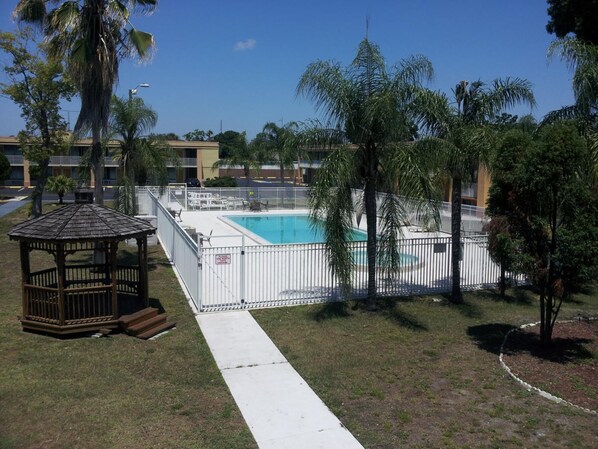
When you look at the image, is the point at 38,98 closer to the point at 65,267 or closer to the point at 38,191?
the point at 38,191

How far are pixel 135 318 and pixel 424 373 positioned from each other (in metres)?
5.81

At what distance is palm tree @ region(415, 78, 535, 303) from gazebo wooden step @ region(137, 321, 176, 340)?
674cm

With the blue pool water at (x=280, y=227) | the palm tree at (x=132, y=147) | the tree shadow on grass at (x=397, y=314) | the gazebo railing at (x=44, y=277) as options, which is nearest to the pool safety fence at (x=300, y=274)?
the tree shadow on grass at (x=397, y=314)

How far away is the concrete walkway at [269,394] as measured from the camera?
274 inches

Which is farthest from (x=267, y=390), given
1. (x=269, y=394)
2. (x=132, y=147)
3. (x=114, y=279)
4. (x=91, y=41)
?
(x=132, y=147)

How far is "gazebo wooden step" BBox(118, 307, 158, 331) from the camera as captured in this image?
10938 mm

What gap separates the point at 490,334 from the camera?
37.7 ft

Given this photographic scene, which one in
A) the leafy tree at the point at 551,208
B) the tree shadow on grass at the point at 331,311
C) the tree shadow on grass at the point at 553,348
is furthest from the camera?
the tree shadow on grass at the point at 331,311

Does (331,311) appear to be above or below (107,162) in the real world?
below

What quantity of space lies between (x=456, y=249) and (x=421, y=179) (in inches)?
141

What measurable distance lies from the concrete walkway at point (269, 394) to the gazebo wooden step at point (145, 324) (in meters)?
0.88

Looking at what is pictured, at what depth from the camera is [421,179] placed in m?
11.3

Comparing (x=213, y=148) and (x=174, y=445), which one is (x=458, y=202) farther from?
(x=213, y=148)

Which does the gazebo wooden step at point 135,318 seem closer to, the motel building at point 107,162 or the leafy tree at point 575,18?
the leafy tree at point 575,18
